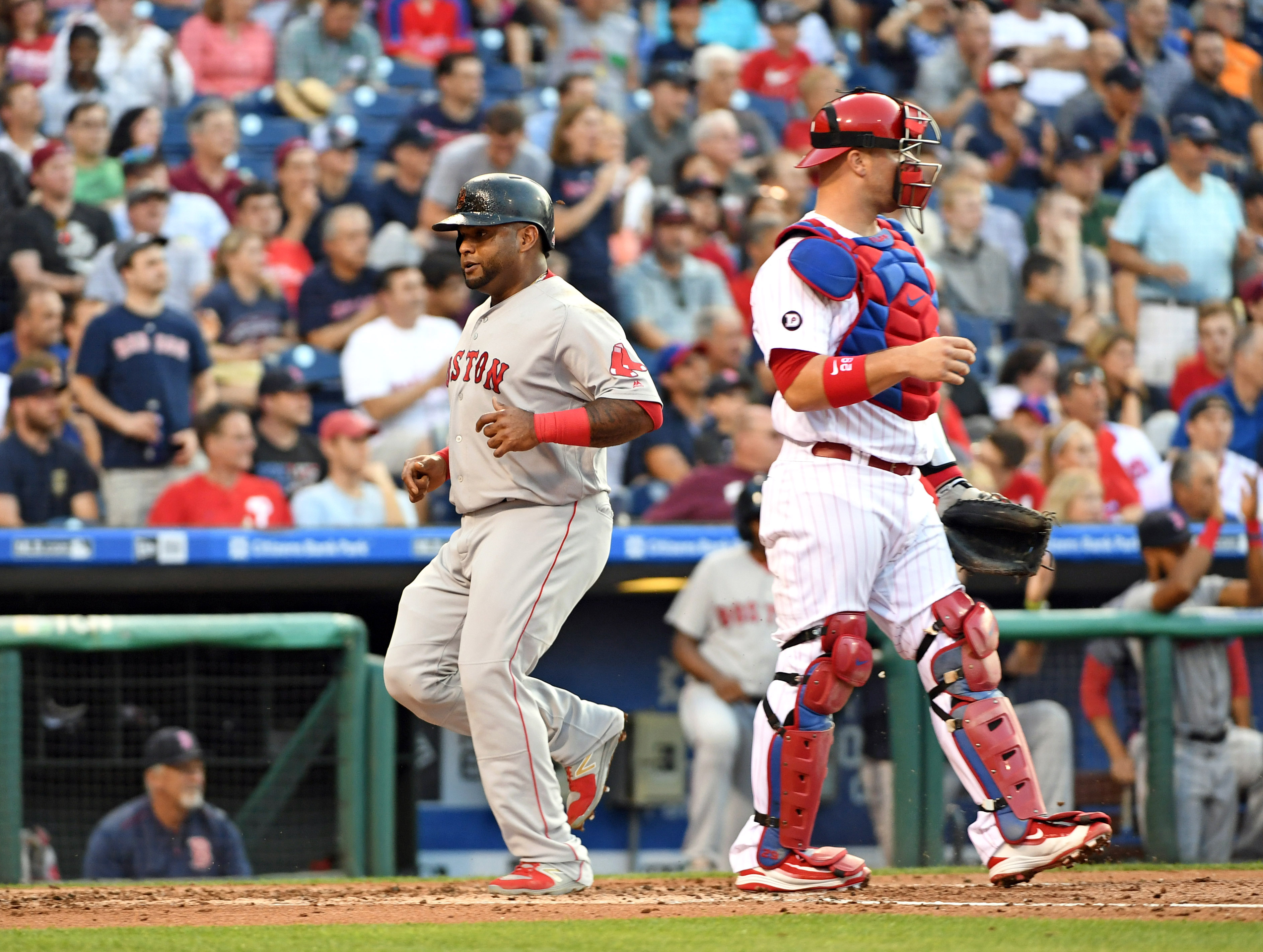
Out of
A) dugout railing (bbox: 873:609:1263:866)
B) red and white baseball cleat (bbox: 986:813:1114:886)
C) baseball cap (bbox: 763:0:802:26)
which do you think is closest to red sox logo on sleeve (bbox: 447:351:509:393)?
red and white baseball cleat (bbox: 986:813:1114:886)

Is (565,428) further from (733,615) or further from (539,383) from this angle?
(733,615)

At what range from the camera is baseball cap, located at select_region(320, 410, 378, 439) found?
6.87 m

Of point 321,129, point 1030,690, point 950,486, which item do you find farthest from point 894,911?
point 321,129

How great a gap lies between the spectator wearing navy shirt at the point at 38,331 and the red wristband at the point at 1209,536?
4.63 m

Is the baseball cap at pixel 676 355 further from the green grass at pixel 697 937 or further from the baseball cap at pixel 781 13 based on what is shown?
the green grass at pixel 697 937

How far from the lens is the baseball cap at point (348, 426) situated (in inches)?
271

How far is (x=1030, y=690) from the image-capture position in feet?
20.4

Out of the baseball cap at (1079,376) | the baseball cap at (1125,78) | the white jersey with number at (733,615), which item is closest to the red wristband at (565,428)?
the white jersey with number at (733,615)

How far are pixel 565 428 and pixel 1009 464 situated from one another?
436 cm

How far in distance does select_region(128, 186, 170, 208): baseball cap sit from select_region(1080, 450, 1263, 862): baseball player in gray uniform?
180 inches

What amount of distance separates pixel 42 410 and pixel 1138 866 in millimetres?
4255

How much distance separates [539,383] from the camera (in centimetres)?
379

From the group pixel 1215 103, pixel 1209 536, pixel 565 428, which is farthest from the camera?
pixel 1215 103

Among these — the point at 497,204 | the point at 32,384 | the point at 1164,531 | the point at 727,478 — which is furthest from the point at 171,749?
the point at 1164,531
